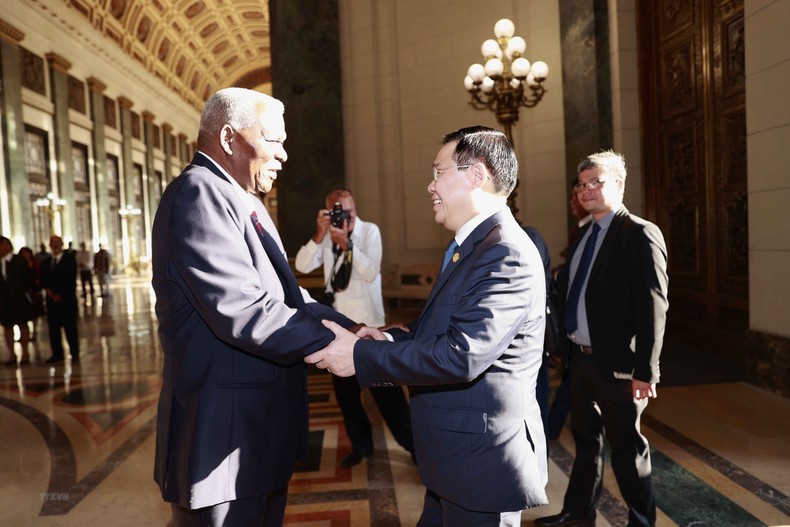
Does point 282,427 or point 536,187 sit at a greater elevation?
point 536,187

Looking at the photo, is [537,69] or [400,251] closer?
[537,69]

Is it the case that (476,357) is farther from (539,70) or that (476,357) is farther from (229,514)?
(539,70)

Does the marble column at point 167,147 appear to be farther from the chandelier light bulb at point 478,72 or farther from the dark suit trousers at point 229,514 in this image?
the dark suit trousers at point 229,514

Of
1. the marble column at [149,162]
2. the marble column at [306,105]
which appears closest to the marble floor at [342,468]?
the marble column at [306,105]

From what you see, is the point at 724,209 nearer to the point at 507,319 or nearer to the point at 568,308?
the point at 568,308

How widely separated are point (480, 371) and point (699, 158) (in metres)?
6.90

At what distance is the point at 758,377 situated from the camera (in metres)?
5.73

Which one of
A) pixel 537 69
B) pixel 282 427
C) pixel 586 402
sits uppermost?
pixel 537 69

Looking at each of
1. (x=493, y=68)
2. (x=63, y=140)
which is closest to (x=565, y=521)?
(x=493, y=68)

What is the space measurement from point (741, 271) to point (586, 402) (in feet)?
15.6

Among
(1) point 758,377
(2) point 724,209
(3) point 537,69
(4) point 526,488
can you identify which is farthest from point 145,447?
(2) point 724,209

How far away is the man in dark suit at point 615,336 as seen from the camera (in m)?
2.91

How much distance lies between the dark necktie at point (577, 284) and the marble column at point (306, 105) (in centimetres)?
850

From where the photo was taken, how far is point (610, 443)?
3055mm
